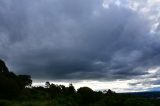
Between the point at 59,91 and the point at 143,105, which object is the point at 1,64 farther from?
the point at 143,105

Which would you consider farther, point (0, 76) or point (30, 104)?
point (0, 76)

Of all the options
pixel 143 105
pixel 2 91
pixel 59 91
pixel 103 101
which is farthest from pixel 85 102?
pixel 59 91

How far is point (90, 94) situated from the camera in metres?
90.1

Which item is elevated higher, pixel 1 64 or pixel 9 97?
pixel 1 64

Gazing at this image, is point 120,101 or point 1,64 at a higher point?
point 1,64

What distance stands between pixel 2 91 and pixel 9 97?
231cm

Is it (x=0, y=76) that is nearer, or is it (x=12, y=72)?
(x=0, y=76)

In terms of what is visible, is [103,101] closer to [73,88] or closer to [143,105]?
[143,105]

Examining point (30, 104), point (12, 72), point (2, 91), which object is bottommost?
point (30, 104)

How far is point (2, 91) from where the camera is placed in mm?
81625

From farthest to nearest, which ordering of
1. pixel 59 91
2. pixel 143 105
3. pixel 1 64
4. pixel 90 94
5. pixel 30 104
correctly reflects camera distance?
pixel 59 91
pixel 1 64
pixel 90 94
pixel 143 105
pixel 30 104

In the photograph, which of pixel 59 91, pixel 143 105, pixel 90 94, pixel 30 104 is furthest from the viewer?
pixel 59 91

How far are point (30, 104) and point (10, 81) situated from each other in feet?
67.1

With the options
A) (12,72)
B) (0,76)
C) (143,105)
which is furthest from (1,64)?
(143,105)
